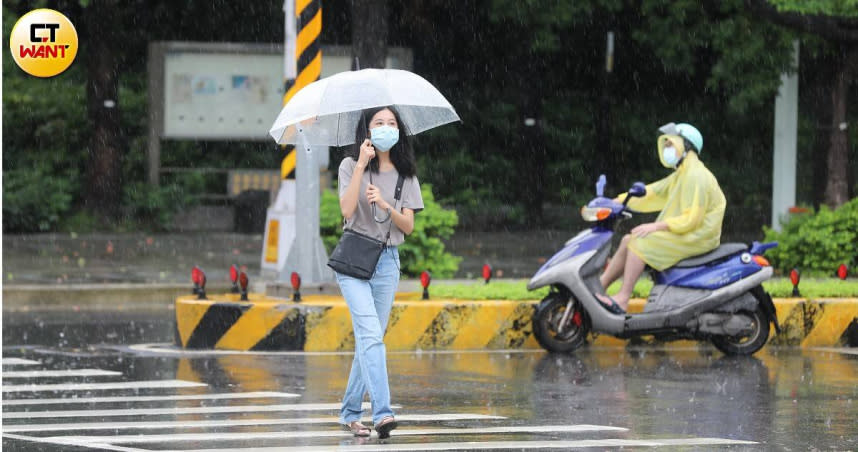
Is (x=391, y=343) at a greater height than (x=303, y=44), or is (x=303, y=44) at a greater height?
(x=303, y=44)

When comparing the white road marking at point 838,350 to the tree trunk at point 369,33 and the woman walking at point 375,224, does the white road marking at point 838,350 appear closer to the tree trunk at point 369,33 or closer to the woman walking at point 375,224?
the woman walking at point 375,224

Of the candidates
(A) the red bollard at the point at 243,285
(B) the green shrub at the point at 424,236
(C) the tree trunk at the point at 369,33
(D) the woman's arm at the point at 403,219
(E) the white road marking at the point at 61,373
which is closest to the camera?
(D) the woman's arm at the point at 403,219

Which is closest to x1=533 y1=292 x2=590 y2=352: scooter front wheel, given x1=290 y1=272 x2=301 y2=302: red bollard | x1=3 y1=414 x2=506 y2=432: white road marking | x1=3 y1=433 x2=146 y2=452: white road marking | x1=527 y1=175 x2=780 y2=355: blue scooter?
x1=527 y1=175 x2=780 y2=355: blue scooter

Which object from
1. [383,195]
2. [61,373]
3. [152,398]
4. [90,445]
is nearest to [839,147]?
[61,373]

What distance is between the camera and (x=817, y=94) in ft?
71.6

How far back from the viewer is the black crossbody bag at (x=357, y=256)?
8.50 meters

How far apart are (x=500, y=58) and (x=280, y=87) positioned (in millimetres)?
6232

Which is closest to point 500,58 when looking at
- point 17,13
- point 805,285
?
point 17,13

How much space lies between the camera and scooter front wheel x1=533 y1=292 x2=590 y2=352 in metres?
12.9

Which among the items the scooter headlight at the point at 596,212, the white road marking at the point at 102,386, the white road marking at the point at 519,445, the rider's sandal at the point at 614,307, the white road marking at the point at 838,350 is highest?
the scooter headlight at the point at 596,212

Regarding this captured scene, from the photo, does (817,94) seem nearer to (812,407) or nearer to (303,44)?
(303,44)

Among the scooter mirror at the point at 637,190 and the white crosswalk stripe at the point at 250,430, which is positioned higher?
the scooter mirror at the point at 637,190

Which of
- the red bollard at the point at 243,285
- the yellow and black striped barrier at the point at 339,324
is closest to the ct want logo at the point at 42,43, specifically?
the red bollard at the point at 243,285

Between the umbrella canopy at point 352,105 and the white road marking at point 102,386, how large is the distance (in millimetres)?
2321
